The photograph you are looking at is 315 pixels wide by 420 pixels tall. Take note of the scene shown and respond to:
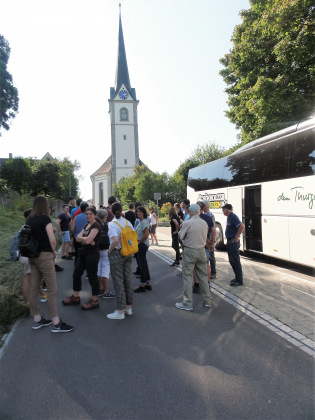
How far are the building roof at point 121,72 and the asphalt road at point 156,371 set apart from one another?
6571 cm

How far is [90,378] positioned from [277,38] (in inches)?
645

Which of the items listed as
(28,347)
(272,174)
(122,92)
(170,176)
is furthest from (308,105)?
(122,92)

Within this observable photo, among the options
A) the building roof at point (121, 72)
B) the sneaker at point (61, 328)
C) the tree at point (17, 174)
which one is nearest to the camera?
the sneaker at point (61, 328)

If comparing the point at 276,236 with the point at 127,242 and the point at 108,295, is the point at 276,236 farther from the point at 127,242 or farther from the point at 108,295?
the point at 127,242

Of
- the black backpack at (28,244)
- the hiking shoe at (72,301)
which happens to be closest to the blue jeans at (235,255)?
the hiking shoe at (72,301)

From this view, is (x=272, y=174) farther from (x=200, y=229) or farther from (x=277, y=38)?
(x=277, y=38)

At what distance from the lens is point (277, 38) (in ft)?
47.9

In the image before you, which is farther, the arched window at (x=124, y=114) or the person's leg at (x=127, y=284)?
the arched window at (x=124, y=114)

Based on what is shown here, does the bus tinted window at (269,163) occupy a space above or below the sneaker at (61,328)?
above

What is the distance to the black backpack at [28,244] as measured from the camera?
419 cm

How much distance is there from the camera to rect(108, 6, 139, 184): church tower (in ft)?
211

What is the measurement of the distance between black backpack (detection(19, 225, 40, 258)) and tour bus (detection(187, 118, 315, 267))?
5.67 meters

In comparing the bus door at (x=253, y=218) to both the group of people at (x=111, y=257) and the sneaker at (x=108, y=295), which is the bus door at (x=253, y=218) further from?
the sneaker at (x=108, y=295)

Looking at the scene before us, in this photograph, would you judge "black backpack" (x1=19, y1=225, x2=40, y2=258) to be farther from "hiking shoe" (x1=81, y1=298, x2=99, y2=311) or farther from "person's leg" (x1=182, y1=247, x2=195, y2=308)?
"person's leg" (x1=182, y1=247, x2=195, y2=308)
